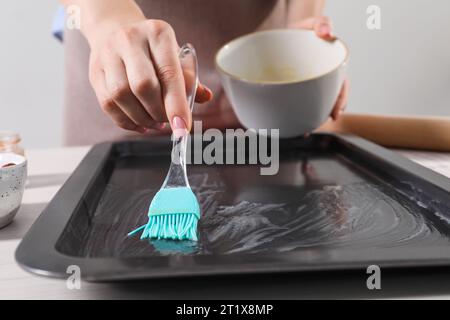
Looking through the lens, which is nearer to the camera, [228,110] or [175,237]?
[175,237]

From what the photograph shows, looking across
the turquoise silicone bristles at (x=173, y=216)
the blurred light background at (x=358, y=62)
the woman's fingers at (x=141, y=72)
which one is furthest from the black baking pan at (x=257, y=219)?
the blurred light background at (x=358, y=62)


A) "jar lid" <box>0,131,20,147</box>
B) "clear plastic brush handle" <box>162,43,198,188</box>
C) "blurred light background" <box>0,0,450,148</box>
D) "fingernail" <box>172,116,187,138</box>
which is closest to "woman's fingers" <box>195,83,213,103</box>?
"clear plastic brush handle" <box>162,43,198,188</box>

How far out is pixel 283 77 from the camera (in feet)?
2.91

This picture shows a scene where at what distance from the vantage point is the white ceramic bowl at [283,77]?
741 millimetres

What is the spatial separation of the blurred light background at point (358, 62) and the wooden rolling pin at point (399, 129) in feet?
3.79

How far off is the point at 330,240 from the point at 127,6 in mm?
399

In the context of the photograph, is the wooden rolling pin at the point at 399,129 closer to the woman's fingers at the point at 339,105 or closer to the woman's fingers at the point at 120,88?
the woman's fingers at the point at 339,105

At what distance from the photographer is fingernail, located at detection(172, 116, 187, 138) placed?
540 mm

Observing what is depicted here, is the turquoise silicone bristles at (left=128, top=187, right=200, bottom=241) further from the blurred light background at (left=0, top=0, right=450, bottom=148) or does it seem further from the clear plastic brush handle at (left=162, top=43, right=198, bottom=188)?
the blurred light background at (left=0, top=0, right=450, bottom=148)

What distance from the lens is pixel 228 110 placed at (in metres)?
1.00

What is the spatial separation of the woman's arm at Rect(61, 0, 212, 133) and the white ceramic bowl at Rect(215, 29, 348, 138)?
18cm
